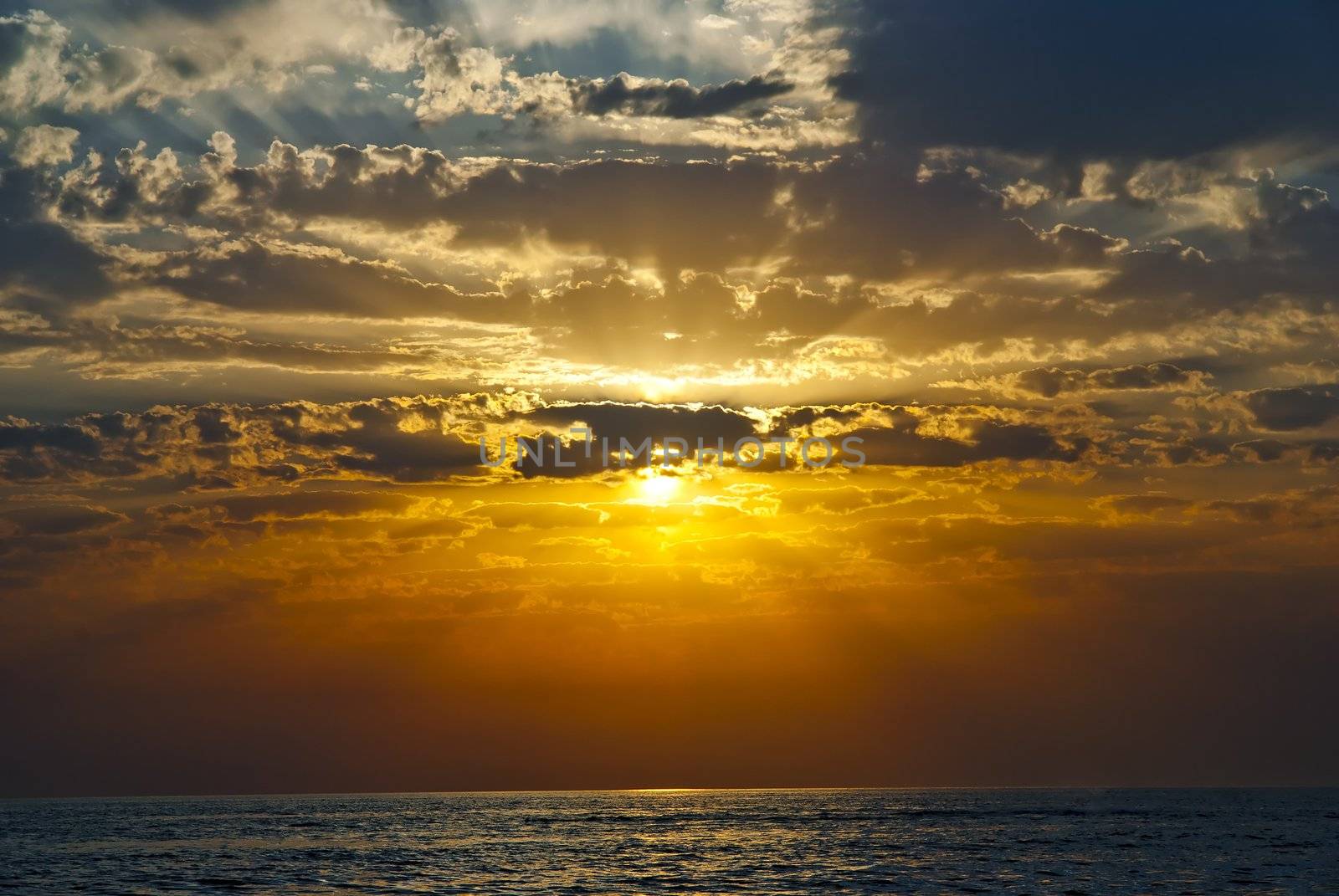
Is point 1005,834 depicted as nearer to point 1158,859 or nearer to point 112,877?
point 1158,859

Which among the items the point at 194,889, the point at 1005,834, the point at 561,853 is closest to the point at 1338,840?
the point at 1005,834

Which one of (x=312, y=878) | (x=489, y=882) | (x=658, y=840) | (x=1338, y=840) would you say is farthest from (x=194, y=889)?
(x=1338, y=840)

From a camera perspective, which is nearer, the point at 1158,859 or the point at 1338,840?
the point at 1158,859

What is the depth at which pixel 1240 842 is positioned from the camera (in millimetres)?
143375

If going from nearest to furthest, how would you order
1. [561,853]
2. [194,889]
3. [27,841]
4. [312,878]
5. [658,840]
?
[194,889]
[312,878]
[561,853]
[658,840]
[27,841]

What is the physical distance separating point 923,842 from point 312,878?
7464 cm

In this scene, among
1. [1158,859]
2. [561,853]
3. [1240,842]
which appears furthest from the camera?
[1240,842]

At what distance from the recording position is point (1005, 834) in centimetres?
16262

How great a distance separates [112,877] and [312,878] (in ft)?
59.8

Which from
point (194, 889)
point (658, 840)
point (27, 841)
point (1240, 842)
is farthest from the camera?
point (27, 841)

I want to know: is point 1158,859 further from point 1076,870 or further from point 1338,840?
point 1338,840

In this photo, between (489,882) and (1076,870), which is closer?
(489,882)

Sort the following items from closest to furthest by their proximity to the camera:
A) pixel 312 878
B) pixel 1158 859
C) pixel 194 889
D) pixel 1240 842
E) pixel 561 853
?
pixel 194 889, pixel 312 878, pixel 1158 859, pixel 561 853, pixel 1240 842

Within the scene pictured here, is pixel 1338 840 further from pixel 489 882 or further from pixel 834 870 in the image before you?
pixel 489 882
